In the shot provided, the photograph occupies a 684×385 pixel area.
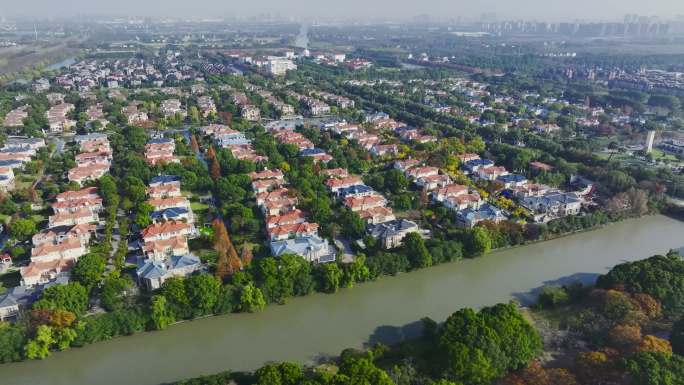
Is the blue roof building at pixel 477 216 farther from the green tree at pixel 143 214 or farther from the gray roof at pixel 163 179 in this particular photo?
the gray roof at pixel 163 179

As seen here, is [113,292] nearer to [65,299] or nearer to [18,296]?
[65,299]

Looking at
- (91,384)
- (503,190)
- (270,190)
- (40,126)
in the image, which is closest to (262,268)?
(91,384)

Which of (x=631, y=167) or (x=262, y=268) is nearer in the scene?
(x=262, y=268)

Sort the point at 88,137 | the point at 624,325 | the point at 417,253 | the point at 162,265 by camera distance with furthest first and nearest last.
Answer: the point at 88,137 < the point at 417,253 < the point at 162,265 < the point at 624,325

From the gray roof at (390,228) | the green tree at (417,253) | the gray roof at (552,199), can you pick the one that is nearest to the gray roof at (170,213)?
the gray roof at (390,228)

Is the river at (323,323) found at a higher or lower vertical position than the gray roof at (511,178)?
lower

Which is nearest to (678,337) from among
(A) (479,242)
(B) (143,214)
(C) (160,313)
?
(A) (479,242)

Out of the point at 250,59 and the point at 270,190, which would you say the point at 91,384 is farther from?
the point at 250,59

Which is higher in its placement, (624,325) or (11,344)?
(624,325)
